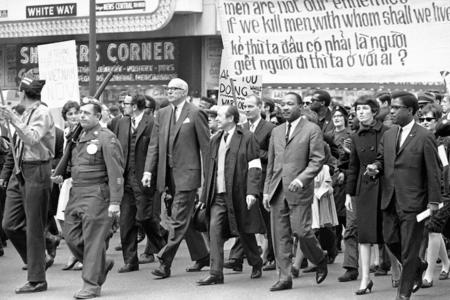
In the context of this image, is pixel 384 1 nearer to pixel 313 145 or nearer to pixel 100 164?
pixel 313 145

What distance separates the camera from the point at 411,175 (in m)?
11.0

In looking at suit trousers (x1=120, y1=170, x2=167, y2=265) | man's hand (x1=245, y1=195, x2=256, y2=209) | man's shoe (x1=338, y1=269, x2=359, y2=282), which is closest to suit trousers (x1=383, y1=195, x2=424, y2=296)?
man's shoe (x1=338, y1=269, x2=359, y2=282)

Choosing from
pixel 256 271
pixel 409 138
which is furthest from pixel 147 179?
pixel 409 138

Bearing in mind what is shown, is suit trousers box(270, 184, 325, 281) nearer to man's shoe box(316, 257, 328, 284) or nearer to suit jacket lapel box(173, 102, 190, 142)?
man's shoe box(316, 257, 328, 284)

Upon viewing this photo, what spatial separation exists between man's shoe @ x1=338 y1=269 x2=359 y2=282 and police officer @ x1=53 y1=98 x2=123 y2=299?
2545 millimetres

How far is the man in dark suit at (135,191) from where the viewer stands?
551 inches

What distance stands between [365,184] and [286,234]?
98cm

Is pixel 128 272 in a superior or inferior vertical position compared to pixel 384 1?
inferior

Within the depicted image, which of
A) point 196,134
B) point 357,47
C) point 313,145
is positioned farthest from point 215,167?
point 357,47

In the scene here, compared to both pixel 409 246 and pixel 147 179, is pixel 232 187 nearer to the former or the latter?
pixel 147 179

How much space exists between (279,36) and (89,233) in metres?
4.01

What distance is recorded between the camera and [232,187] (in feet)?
42.5

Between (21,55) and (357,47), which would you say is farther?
(21,55)

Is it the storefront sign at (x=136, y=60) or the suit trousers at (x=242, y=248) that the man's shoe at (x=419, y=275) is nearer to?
the suit trousers at (x=242, y=248)
